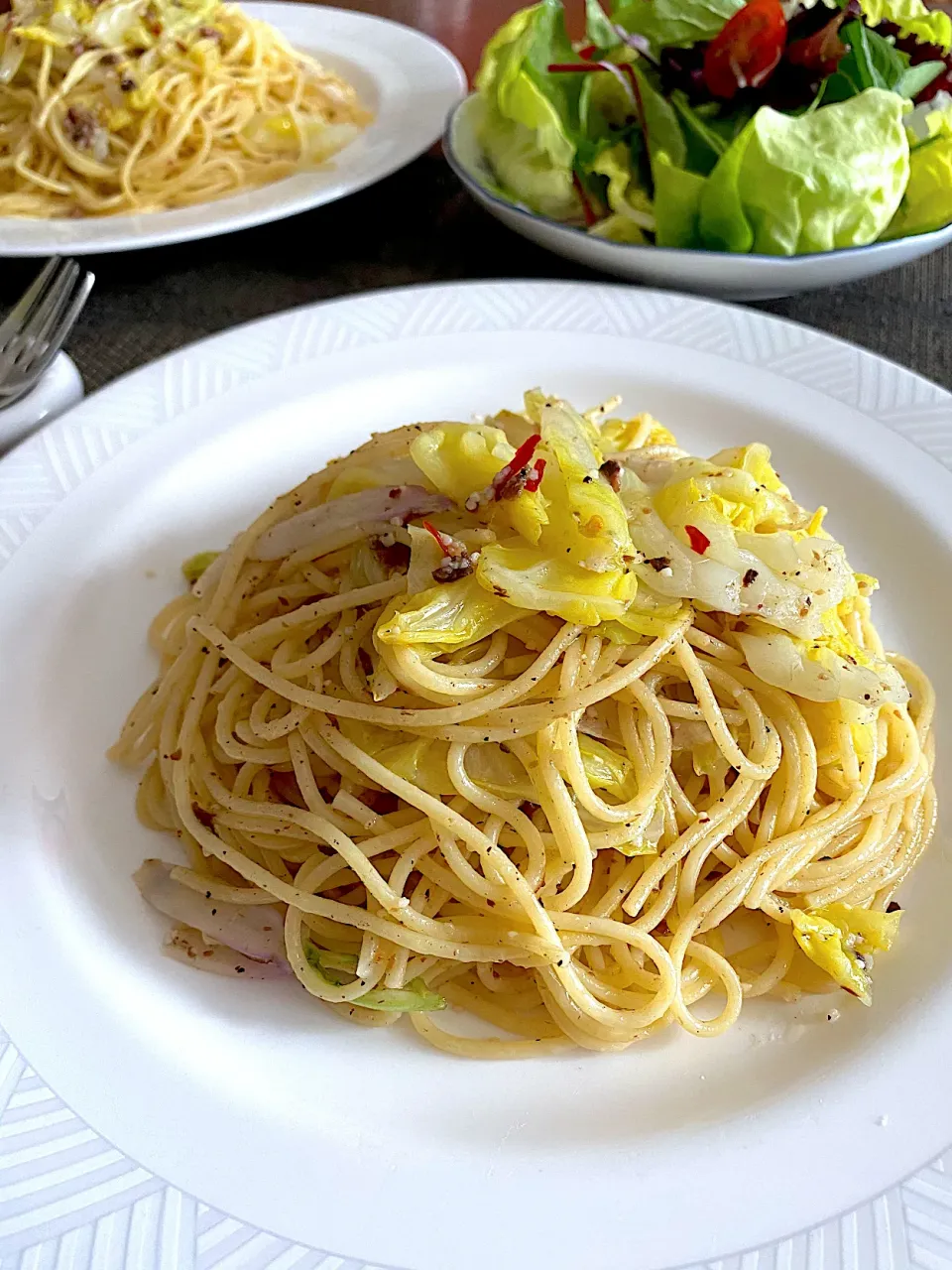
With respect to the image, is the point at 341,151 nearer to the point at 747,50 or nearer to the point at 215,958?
the point at 747,50

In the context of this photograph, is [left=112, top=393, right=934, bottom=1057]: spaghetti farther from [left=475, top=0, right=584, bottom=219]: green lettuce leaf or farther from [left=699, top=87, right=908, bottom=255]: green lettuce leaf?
[left=475, top=0, right=584, bottom=219]: green lettuce leaf

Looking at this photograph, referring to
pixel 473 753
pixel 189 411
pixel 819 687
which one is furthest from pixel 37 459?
pixel 819 687

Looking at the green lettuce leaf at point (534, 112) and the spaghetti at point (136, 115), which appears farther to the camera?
the spaghetti at point (136, 115)

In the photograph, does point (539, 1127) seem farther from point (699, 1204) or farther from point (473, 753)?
point (473, 753)

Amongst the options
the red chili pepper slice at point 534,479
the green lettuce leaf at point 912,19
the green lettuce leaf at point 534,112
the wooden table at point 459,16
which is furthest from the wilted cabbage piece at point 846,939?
the wooden table at point 459,16

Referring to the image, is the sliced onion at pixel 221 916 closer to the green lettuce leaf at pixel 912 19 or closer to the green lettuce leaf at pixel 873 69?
the green lettuce leaf at pixel 873 69

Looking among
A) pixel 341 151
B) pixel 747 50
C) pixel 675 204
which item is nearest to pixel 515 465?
pixel 675 204

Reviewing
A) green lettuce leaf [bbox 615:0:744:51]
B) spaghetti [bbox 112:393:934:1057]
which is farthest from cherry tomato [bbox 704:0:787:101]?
spaghetti [bbox 112:393:934:1057]
